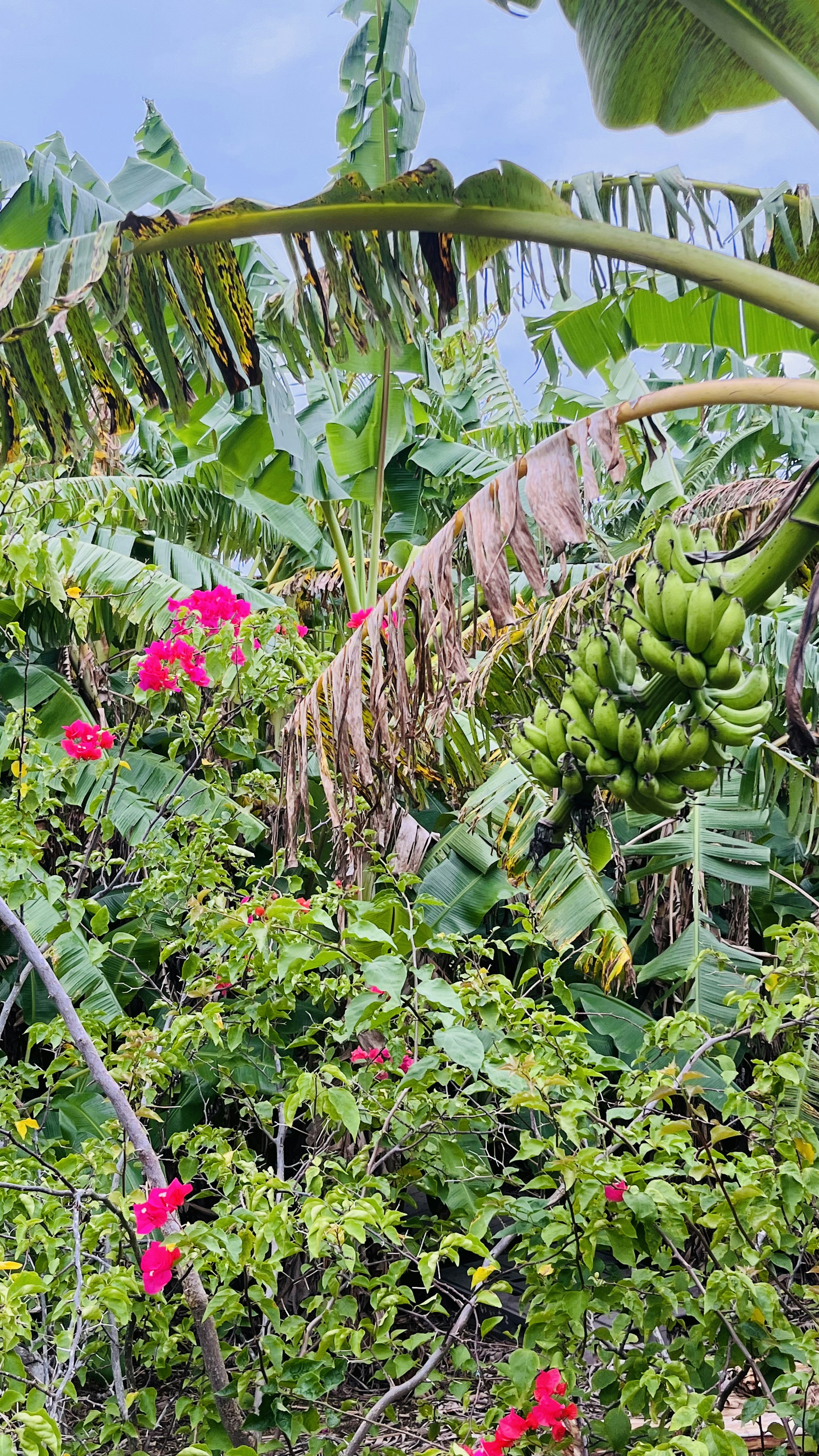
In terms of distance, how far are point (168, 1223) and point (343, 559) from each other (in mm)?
3069

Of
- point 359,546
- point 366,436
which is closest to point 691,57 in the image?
point 366,436

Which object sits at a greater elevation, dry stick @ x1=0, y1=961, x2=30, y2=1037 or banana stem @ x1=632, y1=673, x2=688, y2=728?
banana stem @ x1=632, y1=673, x2=688, y2=728

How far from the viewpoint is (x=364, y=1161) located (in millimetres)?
2656

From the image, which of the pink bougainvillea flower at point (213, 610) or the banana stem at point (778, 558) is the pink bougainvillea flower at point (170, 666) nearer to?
the pink bougainvillea flower at point (213, 610)

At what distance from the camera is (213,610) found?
4.01 meters

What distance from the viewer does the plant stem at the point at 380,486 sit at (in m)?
4.33

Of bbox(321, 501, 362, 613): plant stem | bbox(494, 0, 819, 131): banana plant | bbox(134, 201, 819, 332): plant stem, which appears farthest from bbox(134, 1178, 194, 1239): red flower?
bbox(321, 501, 362, 613): plant stem

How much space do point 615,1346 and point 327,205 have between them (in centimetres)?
298

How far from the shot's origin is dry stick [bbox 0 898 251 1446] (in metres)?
2.56

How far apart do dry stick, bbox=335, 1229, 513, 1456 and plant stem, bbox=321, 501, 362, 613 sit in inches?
117

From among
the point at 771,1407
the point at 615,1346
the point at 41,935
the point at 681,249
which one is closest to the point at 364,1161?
the point at 615,1346

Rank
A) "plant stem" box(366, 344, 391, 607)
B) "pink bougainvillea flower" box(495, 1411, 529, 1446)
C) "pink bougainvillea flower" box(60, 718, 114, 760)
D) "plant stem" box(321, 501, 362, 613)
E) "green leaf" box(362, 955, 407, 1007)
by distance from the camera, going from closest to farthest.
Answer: "pink bougainvillea flower" box(495, 1411, 529, 1446)
"green leaf" box(362, 955, 407, 1007)
"pink bougainvillea flower" box(60, 718, 114, 760)
"plant stem" box(366, 344, 391, 607)
"plant stem" box(321, 501, 362, 613)

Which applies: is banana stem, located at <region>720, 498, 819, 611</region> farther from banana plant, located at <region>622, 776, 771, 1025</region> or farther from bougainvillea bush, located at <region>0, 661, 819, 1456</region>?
banana plant, located at <region>622, 776, 771, 1025</region>

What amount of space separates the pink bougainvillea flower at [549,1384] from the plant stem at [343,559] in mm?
3319
